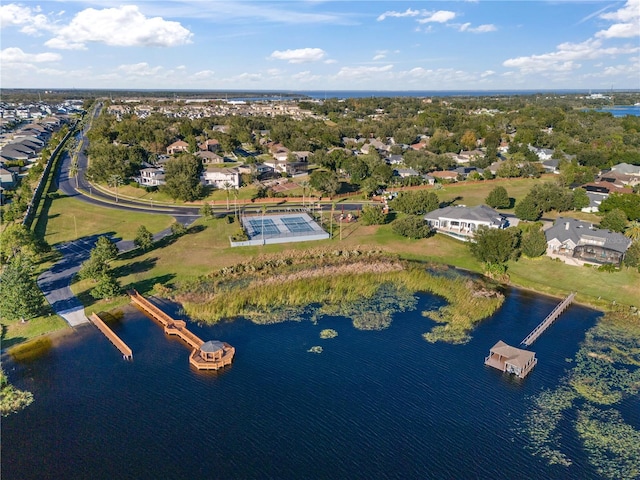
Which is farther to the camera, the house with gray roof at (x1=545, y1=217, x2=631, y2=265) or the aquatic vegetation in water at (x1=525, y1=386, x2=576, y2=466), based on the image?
the house with gray roof at (x1=545, y1=217, x2=631, y2=265)

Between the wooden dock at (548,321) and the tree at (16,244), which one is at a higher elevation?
the tree at (16,244)

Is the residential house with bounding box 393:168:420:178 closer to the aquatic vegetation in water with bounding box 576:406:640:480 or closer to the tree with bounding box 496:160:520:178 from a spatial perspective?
the tree with bounding box 496:160:520:178

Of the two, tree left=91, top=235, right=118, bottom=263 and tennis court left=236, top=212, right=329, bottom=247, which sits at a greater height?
tree left=91, top=235, right=118, bottom=263

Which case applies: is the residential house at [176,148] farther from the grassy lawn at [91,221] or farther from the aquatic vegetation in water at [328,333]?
the aquatic vegetation in water at [328,333]

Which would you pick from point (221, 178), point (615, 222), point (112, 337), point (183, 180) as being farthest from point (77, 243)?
point (615, 222)

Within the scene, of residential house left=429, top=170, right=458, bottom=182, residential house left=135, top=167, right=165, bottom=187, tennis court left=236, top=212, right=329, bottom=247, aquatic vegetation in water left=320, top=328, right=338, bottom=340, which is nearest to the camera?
aquatic vegetation in water left=320, top=328, right=338, bottom=340

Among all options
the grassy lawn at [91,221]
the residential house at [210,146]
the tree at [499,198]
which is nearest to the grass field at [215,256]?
the grassy lawn at [91,221]

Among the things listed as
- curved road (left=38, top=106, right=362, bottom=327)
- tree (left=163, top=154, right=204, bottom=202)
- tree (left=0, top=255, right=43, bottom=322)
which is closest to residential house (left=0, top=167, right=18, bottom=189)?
curved road (left=38, top=106, right=362, bottom=327)
